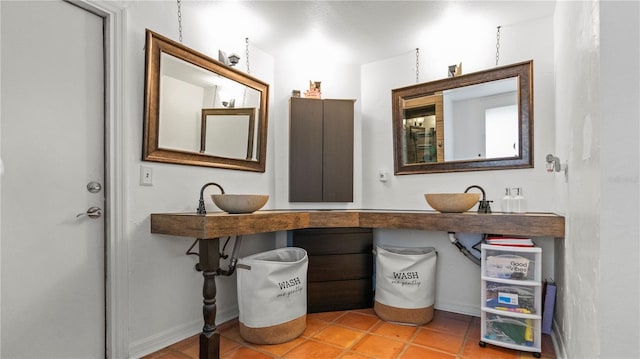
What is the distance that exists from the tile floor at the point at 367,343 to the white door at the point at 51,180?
1.83 feet

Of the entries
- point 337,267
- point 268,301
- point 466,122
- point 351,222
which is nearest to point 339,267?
point 337,267

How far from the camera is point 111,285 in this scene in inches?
70.2

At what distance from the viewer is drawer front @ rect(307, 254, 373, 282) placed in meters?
2.58

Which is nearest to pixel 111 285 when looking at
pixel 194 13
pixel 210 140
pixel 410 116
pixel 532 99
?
pixel 210 140

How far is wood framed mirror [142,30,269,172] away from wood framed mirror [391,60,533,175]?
1251 mm

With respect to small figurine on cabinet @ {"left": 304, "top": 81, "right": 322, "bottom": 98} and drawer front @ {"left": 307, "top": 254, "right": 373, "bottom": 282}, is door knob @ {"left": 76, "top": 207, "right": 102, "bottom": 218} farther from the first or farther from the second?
small figurine on cabinet @ {"left": 304, "top": 81, "right": 322, "bottom": 98}

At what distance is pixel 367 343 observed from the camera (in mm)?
2059

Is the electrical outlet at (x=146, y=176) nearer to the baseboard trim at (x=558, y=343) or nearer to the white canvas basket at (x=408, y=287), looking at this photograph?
the white canvas basket at (x=408, y=287)

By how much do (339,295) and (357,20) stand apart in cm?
213

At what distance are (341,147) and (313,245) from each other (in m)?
0.94

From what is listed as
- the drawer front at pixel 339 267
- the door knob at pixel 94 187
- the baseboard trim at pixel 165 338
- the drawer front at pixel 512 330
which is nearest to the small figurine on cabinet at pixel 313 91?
the drawer front at pixel 339 267

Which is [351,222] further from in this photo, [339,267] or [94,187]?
[94,187]

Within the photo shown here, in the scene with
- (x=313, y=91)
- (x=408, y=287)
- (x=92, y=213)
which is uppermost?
(x=313, y=91)

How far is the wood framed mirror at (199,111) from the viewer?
6.46ft
